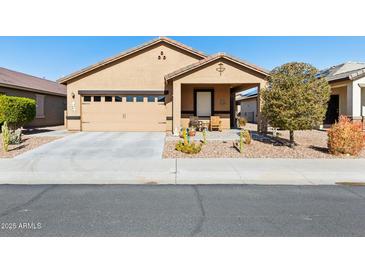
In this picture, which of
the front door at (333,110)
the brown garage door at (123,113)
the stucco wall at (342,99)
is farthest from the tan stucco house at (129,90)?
the front door at (333,110)

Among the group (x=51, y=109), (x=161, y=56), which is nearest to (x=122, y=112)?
(x=161, y=56)

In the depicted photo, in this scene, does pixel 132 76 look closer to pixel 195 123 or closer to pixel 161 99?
pixel 161 99

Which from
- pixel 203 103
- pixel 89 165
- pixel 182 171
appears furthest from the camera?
pixel 203 103

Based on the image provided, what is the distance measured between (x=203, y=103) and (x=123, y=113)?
17.3ft

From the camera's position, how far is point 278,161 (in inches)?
355

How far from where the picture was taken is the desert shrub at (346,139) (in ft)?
32.5

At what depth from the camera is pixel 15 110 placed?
13.9m

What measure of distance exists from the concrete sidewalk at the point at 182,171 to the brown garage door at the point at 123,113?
336 inches

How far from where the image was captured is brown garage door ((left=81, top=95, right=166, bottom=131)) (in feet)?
57.3

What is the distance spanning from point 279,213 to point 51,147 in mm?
9787

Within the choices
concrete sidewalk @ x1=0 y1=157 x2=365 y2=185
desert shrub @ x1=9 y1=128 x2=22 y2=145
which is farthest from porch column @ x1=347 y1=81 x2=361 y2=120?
desert shrub @ x1=9 y1=128 x2=22 y2=145

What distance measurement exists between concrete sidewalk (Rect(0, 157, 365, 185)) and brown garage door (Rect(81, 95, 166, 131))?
855cm

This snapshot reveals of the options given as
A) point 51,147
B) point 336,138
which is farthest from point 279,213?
point 51,147
